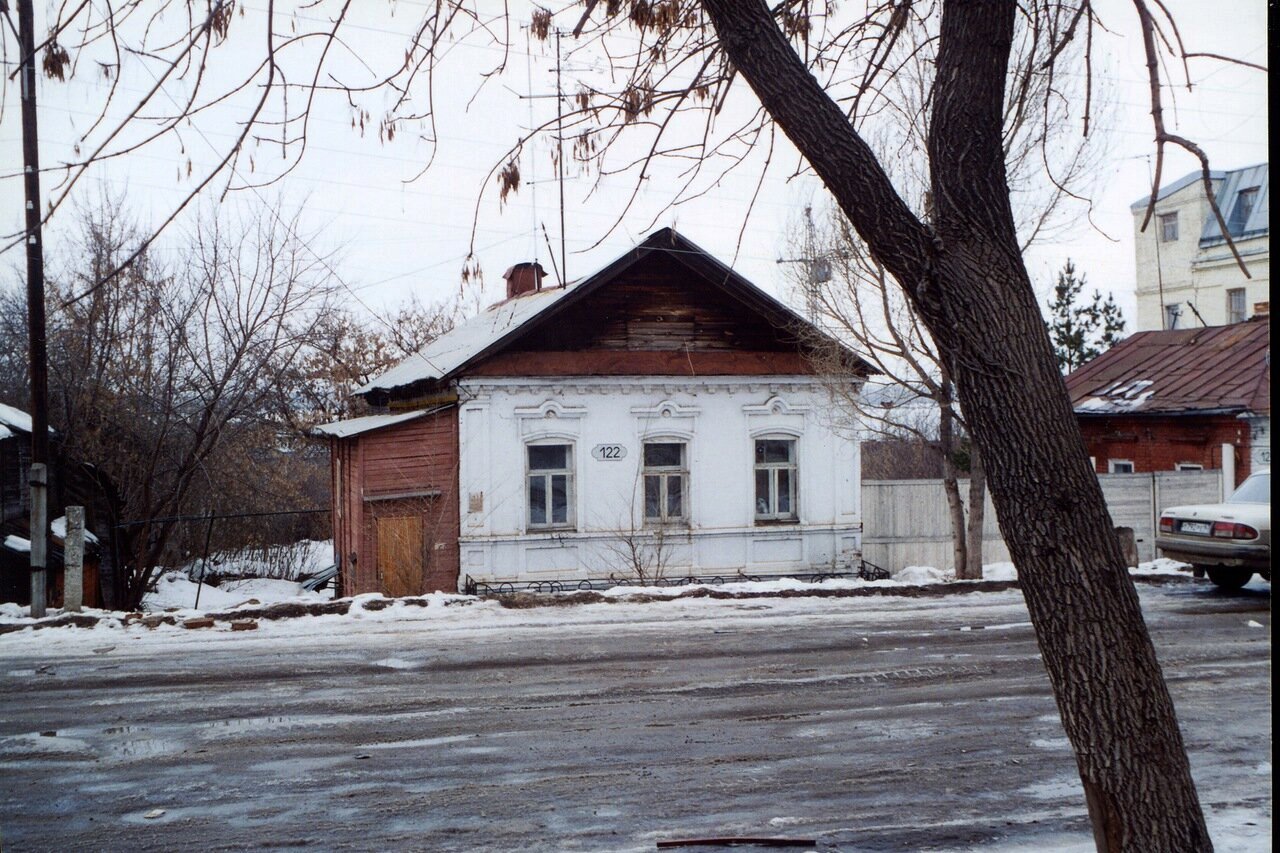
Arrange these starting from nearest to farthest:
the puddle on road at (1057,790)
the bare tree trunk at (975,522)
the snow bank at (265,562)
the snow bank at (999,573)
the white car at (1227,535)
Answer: the puddle on road at (1057,790), the white car at (1227,535), the snow bank at (999,573), the bare tree trunk at (975,522), the snow bank at (265,562)

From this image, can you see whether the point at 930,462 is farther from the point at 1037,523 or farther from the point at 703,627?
the point at 1037,523

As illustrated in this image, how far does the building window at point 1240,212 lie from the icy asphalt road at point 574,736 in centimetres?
327

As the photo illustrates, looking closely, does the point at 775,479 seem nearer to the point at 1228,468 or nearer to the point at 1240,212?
the point at 1228,468

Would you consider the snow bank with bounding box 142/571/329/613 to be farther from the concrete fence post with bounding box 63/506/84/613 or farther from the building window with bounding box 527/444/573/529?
the concrete fence post with bounding box 63/506/84/613

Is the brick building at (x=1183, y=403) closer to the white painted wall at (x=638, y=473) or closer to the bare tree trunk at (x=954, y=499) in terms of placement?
the bare tree trunk at (x=954, y=499)

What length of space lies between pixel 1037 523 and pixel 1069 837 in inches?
127

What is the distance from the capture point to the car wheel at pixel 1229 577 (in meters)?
15.5

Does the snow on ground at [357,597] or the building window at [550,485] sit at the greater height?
the building window at [550,485]

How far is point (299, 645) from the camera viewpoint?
456 inches

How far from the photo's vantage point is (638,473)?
792 inches

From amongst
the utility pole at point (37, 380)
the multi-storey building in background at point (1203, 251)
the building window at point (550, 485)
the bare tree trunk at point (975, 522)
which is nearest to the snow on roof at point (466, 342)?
the building window at point (550, 485)

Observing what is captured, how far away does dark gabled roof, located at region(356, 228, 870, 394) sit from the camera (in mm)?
18828

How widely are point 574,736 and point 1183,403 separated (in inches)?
766

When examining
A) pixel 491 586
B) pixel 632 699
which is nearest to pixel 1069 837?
pixel 632 699
